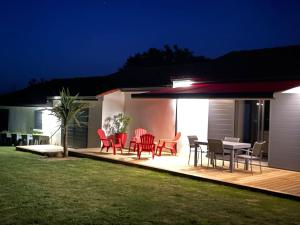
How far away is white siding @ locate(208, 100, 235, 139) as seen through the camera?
55.9ft

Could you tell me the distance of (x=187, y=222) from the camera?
7984mm

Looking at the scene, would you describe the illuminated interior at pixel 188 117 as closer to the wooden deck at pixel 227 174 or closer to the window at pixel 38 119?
the wooden deck at pixel 227 174

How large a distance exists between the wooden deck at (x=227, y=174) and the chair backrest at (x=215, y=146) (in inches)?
27.7

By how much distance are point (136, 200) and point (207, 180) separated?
132 inches

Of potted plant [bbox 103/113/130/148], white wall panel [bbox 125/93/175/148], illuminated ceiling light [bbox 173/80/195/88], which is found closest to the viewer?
illuminated ceiling light [bbox 173/80/195/88]

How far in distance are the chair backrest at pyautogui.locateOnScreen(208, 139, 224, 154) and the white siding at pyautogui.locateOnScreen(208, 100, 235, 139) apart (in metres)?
3.47

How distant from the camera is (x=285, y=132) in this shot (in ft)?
47.4

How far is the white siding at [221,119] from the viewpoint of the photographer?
1703 centimetres

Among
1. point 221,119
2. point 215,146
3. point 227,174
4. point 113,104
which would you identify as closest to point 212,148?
point 215,146

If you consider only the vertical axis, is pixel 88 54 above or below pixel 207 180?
above

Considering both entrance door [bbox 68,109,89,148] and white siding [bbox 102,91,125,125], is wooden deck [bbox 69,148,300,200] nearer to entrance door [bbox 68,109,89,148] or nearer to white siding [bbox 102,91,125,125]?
white siding [bbox 102,91,125,125]

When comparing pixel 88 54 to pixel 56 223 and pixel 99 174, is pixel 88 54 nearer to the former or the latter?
pixel 99 174

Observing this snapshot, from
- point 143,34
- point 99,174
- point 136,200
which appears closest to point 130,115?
point 99,174

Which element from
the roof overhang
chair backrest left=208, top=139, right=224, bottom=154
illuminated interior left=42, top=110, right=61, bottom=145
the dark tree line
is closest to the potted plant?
the roof overhang
